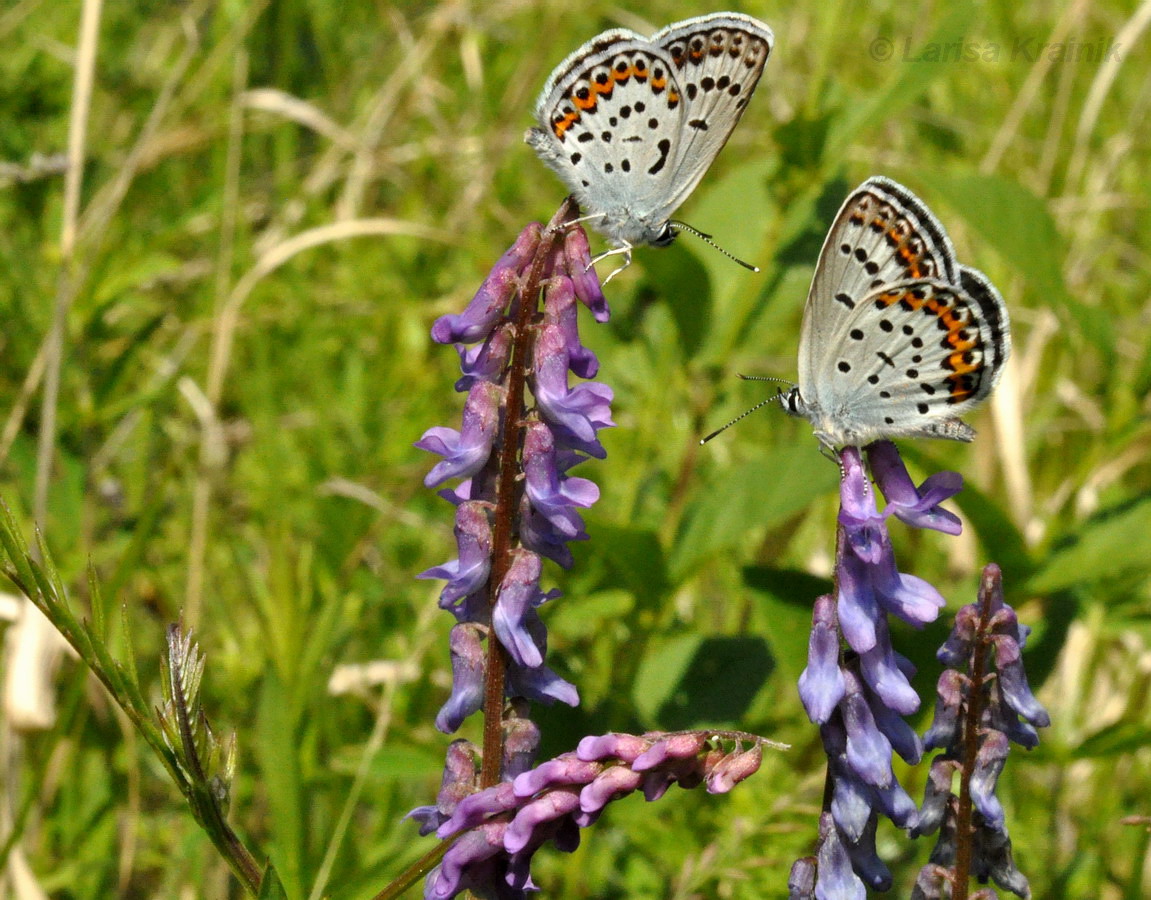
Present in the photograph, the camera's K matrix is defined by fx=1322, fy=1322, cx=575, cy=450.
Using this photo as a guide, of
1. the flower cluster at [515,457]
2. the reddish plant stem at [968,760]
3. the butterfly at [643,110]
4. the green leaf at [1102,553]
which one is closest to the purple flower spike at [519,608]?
the flower cluster at [515,457]

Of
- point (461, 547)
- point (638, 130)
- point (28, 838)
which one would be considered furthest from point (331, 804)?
point (638, 130)

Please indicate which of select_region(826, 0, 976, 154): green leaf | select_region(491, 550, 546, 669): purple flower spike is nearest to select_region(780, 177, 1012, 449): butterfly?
select_region(491, 550, 546, 669): purple flower spike

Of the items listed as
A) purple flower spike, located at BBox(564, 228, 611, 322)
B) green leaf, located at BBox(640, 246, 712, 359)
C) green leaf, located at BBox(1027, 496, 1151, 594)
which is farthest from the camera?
green leaf, located at BBox(640, 246, 712, 359)

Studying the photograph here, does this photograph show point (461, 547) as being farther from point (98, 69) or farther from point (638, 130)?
point (98, 69)

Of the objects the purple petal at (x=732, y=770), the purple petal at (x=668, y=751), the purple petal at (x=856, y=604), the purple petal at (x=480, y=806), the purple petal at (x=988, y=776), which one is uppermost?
the purple petal at (x=856, y=604)

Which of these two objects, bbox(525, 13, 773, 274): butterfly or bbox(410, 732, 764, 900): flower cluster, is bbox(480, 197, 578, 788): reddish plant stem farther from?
bbox(525, 13, 773, 274): butterfly

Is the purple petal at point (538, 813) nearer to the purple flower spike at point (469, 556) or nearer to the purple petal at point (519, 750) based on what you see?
the purple petal at point (519, 750)
